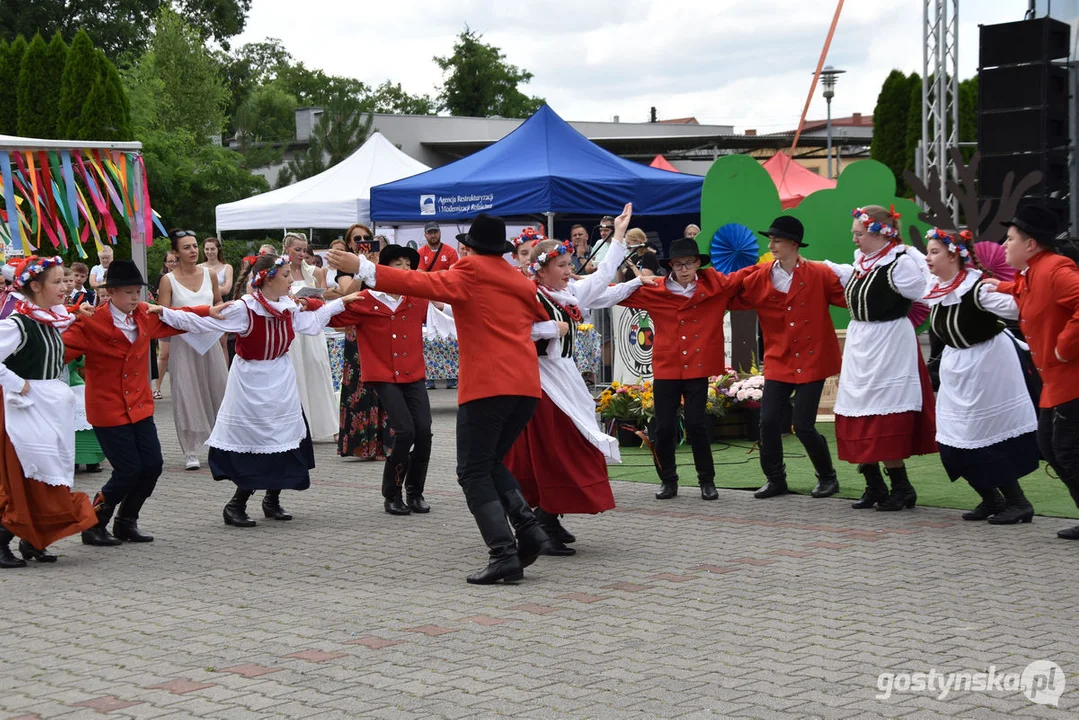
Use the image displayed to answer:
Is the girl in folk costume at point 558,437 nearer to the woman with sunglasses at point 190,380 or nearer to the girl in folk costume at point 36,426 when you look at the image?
the girl in folk costume at point 36,426

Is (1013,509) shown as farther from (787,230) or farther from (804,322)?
(787,230)

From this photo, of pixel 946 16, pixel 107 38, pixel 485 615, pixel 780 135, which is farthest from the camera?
pixel 107 38

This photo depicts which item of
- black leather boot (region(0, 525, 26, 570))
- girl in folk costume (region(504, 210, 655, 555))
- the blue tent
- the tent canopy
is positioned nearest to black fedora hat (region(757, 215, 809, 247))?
girl in folk costume (region(504, 210, 655, 555))

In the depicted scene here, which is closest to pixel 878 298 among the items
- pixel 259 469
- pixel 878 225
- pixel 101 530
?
pixel 878 225

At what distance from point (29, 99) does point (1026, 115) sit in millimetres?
15094

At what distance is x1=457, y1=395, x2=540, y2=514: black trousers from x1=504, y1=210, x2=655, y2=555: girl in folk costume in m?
0.55

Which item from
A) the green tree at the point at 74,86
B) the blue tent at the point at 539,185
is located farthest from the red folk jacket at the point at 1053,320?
the green tree at the point at 74,86

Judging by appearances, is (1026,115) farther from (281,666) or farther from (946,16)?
(281,666)

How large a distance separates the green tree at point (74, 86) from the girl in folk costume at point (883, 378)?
47.6 ft

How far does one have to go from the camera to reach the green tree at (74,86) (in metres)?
19.2

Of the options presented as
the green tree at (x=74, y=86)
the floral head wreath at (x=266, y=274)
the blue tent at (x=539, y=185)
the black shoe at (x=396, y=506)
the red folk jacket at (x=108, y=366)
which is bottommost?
the black shoe at (x=396, y=506)

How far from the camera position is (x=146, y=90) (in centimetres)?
3541

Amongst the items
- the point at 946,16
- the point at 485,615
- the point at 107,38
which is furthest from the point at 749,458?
the point at 107,38

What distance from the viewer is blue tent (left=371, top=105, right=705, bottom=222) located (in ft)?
54.6
